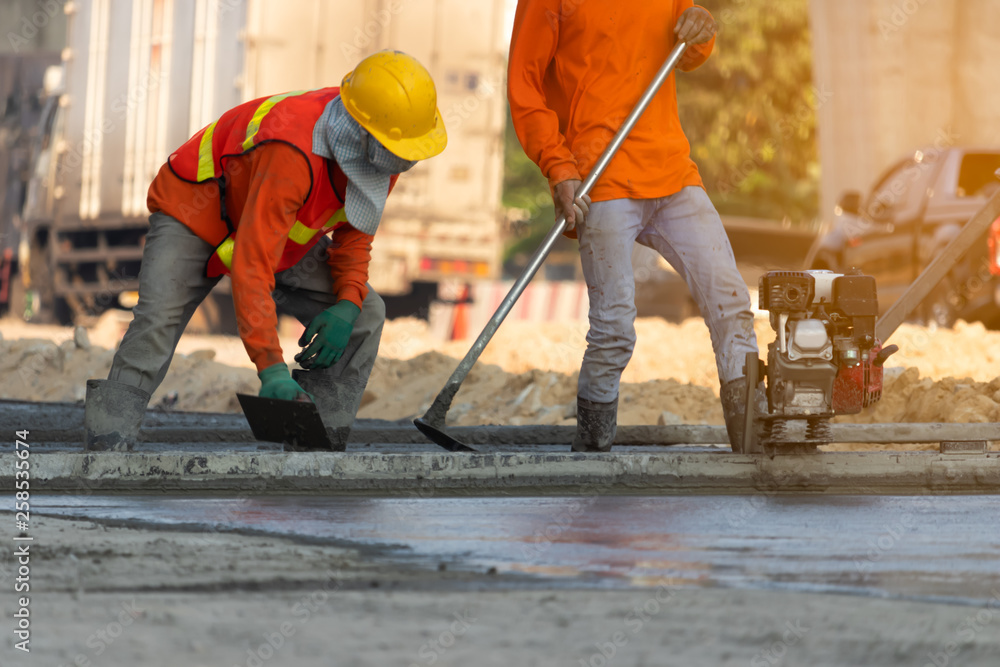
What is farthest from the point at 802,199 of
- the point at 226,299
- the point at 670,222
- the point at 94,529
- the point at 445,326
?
the point at 94,529

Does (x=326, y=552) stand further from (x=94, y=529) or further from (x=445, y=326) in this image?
(x=445, y=326)

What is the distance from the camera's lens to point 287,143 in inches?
191

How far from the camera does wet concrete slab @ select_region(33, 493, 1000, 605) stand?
320cm

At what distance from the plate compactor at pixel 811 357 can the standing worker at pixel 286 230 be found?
4.53 feet

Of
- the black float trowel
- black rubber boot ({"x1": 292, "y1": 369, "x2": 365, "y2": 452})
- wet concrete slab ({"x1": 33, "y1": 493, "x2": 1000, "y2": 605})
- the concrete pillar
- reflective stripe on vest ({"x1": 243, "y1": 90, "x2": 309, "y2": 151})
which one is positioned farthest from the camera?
the concrete pillar

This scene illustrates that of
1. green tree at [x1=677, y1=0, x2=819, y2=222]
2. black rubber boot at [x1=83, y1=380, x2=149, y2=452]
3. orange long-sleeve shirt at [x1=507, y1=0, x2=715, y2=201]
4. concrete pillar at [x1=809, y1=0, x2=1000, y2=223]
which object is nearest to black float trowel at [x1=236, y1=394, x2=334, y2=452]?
black rubber boot at [x1=83, y1=380, x2=149, y2=452]

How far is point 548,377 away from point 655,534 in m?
5.64

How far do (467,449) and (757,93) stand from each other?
26.3 m

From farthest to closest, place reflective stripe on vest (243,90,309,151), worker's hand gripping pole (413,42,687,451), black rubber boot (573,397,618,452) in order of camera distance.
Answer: black rubber boot (573,397,618,452), worker's hand gripping pole (413,42,687,451), reflective stripe on vest (243,90,309,151)

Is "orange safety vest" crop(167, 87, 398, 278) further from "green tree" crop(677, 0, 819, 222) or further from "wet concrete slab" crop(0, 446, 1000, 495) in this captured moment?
"green tree" crop(677, 0, 819, 222)

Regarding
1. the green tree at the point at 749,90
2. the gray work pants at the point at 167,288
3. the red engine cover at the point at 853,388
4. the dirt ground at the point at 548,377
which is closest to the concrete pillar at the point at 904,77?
the dirt ground at the point at 548,377

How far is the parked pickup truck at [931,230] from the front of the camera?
10.2 metres

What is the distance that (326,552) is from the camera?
11.4 ft

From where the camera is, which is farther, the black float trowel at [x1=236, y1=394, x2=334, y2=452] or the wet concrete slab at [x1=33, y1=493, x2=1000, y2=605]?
the black float trowel at [x1=236, y1=394, x2=334, y2=452]
